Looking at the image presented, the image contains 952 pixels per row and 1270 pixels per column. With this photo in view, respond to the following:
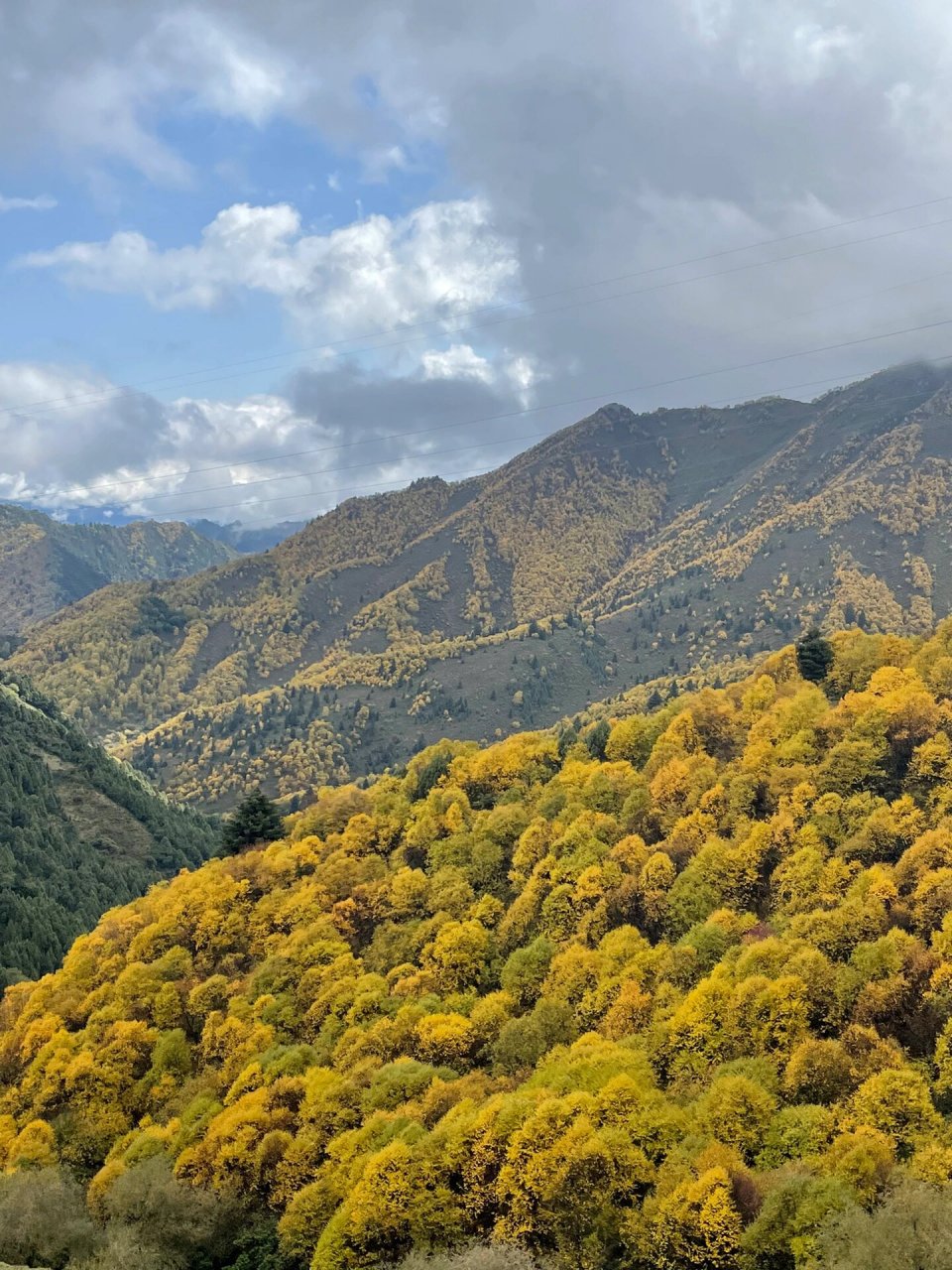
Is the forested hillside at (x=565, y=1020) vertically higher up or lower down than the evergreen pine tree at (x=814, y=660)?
lower down

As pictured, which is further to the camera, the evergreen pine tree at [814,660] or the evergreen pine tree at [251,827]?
the evergreen pine tree at [251,827]

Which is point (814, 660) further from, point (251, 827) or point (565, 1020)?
point (251, 827)

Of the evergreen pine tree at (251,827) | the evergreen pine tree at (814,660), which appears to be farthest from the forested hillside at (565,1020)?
the evergreen pine tree at (251,827)

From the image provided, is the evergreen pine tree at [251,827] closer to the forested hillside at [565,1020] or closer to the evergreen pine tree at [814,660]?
the forested hillside at [565,1020]

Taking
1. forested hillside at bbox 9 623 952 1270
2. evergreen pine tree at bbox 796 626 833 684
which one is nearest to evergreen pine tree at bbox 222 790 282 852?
forested hillside at bbox 9 623 952 1270

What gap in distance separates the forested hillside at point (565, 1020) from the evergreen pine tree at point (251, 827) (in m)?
14.5

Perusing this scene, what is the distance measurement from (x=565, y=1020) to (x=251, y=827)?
86.5 meters

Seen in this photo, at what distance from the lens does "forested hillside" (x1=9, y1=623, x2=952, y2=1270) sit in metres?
55.0

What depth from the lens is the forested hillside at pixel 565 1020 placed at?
55.0 metres

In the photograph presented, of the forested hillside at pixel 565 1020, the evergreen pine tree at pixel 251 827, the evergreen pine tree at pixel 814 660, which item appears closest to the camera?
the forested hillside at pixel 565 1020

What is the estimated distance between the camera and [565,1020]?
253 feet

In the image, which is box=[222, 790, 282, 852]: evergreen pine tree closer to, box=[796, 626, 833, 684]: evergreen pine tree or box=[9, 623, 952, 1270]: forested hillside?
box=[9, 623, 952, 1270]: forested hillside

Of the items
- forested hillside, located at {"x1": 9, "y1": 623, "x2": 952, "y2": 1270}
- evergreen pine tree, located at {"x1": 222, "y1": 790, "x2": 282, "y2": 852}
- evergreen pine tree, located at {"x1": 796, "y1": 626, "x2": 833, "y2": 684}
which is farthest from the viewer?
evergreen pine tree, located at {"x1": 222, "y1": 790, "x2": 282, "y2": 852}

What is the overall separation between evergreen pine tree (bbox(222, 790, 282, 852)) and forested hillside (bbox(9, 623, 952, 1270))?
14.5 meters
